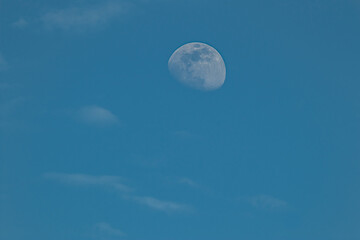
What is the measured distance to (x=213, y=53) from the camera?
79188mm

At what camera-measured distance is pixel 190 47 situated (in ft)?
258

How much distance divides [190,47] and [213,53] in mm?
3892
